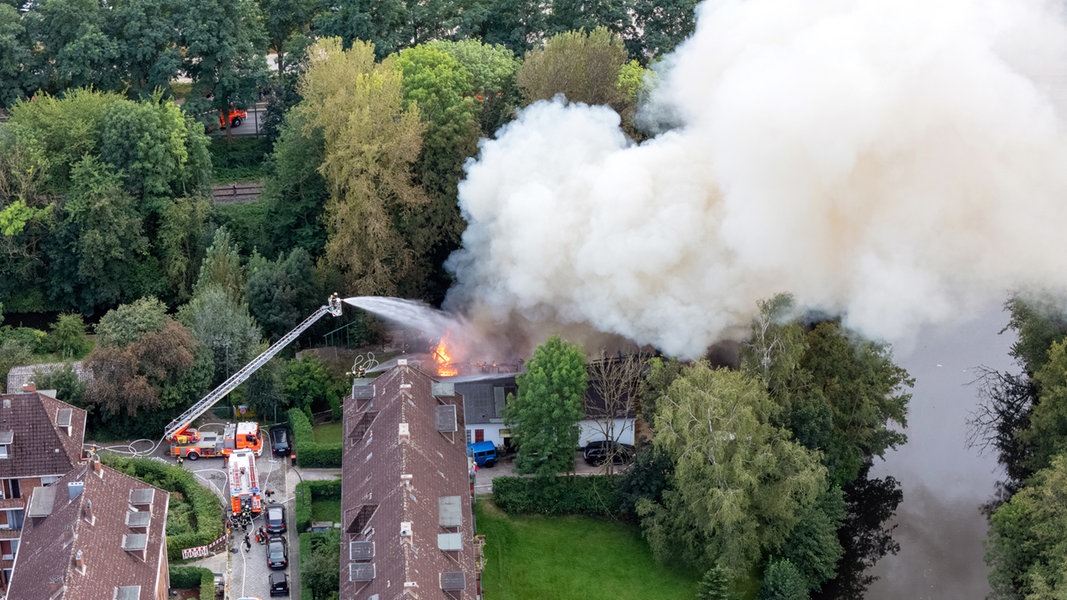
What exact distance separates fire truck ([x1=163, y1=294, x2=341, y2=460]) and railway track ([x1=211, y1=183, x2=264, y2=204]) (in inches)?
913

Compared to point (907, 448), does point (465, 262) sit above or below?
above

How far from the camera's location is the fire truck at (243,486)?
6869 centimetres

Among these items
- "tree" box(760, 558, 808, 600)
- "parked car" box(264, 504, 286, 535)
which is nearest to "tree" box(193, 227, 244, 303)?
"parked car" box(264, 504, 286, 535)

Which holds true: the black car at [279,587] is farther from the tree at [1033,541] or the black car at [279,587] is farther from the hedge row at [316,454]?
the tree at [1033,541]

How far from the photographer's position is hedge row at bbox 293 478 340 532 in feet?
Answer: 225

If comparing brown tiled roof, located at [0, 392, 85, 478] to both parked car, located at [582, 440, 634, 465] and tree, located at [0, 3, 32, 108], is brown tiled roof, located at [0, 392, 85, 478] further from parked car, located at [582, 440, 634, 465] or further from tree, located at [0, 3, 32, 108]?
tree, located at [0, 3, 32, 108]

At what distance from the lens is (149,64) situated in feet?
317

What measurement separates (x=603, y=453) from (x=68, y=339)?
30.5 metres

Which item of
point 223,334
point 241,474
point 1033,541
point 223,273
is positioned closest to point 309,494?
point 241,474

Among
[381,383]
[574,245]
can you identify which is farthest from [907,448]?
[381,383]

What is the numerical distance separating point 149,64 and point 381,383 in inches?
1456

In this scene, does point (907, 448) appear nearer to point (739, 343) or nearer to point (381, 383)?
point (739, 343)

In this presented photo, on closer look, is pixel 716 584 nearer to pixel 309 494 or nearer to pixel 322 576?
pixel 322 576

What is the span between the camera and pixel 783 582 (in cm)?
6506
